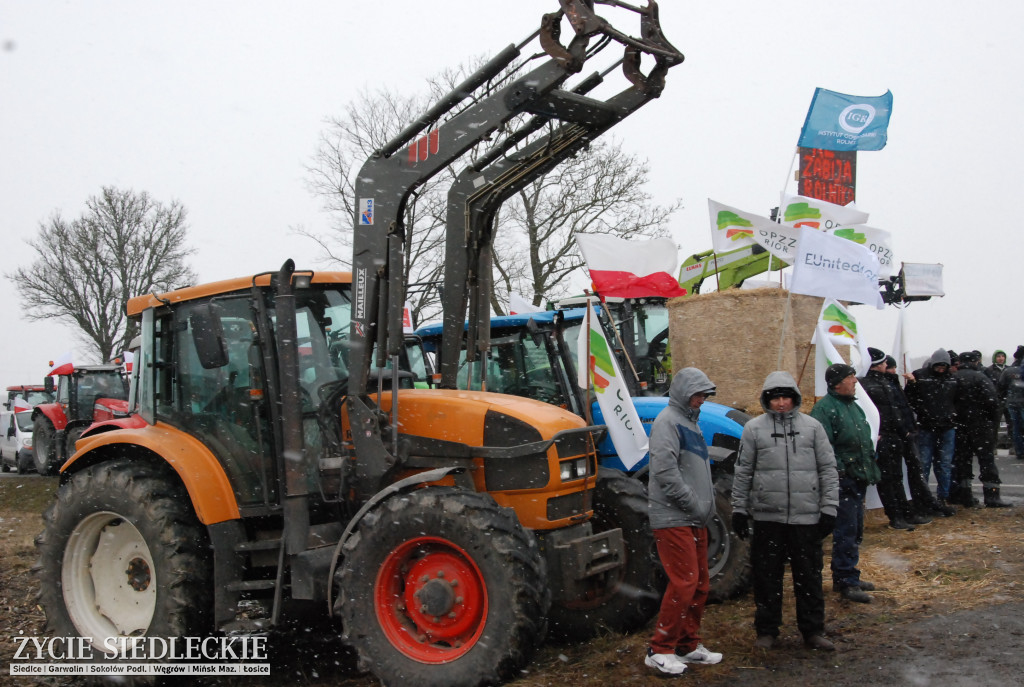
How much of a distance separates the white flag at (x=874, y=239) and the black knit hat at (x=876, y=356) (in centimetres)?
104

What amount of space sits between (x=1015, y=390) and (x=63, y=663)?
14.1 m

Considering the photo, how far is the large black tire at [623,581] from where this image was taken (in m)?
5.81

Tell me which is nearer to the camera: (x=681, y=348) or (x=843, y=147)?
(x=681, y=348)

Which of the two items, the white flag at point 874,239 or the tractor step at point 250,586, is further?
the white flag at point 874,239

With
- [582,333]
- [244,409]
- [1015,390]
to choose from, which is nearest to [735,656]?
[582,333]

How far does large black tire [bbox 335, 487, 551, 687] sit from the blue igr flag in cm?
809

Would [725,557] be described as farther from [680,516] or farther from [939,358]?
[939,358]

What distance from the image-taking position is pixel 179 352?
19.5 feet

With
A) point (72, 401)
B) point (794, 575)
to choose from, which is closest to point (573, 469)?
point (794, 575)

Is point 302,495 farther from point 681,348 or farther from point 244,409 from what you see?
point 681,348

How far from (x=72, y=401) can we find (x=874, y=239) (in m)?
16.6

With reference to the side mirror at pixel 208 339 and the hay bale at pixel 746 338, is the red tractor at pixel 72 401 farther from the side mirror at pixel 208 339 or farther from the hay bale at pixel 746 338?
the side mirror at pixel 208 339
